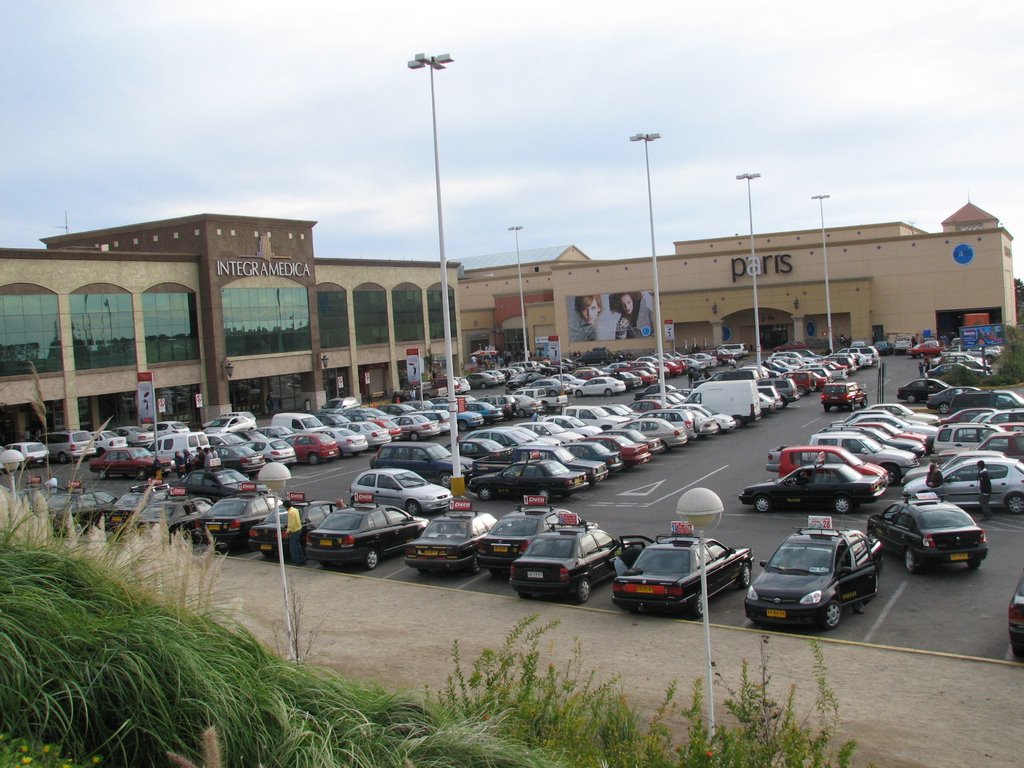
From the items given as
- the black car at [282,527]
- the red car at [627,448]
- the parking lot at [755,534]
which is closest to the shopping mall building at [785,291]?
the parking lot at [755,534]

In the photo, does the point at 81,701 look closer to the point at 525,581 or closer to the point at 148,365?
the point at 525,581

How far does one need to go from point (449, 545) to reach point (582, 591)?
3.49 m

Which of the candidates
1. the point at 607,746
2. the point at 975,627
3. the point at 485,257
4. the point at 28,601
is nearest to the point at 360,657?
the point at 607,746

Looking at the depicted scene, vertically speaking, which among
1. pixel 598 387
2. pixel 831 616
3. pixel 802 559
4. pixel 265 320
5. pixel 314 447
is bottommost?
pixel 831 616

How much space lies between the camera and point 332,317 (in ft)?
215

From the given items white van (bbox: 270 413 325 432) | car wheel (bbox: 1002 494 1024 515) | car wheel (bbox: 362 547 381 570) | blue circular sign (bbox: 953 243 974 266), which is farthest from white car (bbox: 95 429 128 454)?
blue circular sign (bbox: 953 243 974 266)

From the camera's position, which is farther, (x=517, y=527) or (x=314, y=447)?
(x=314, y=447)

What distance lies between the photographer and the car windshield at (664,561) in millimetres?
16531

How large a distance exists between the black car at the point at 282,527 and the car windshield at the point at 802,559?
10.8m

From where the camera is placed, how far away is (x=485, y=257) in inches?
4867

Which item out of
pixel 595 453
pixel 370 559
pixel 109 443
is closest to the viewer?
pixel 370 559

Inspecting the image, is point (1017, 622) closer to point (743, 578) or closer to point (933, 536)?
point (933, 536)

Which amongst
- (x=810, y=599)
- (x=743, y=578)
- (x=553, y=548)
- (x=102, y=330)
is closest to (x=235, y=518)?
(x=553, y=548)

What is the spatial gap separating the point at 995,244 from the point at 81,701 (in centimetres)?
8078
